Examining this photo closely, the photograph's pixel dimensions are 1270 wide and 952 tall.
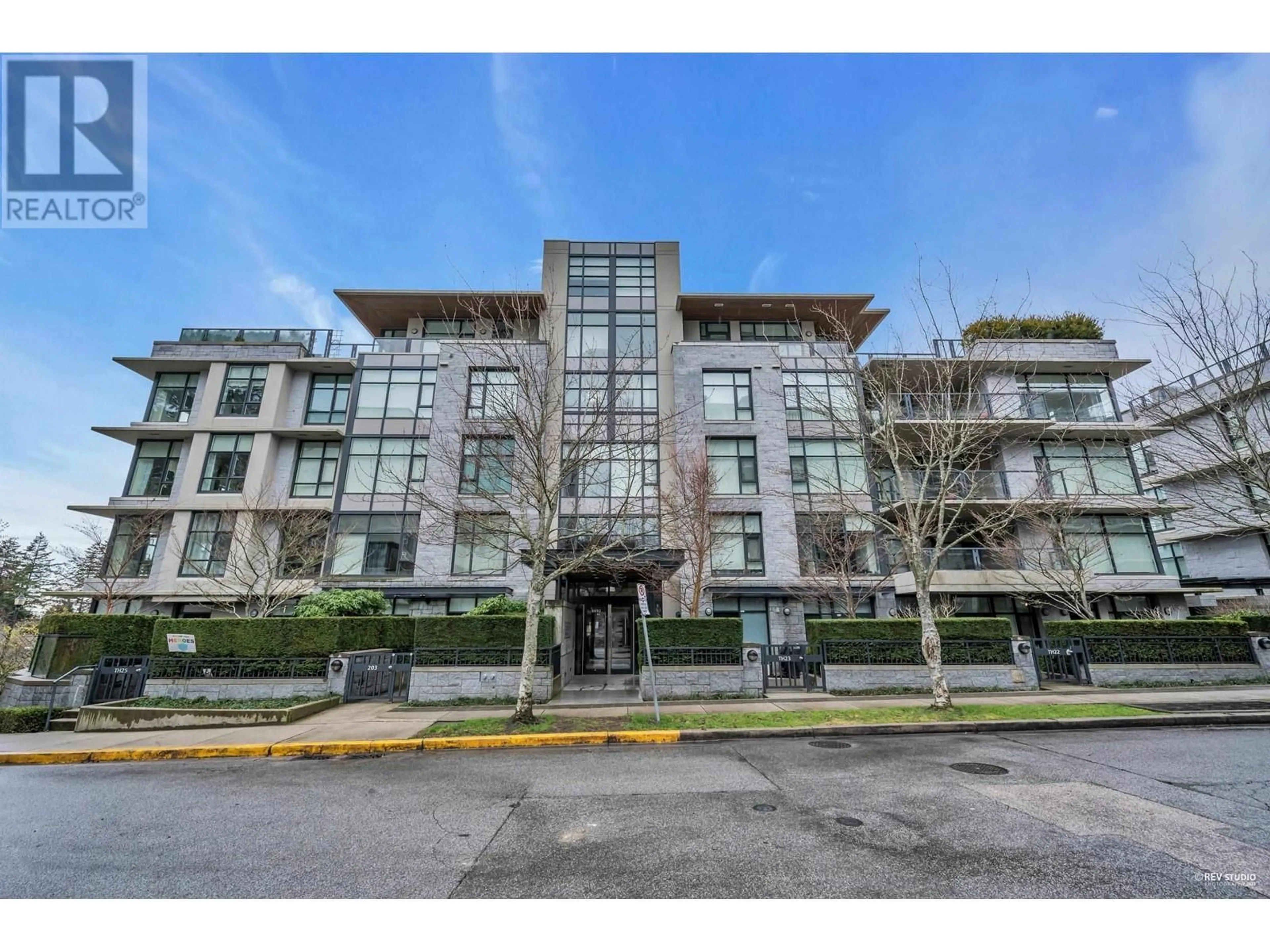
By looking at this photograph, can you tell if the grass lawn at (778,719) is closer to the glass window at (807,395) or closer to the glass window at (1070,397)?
the glass window at (807,395)

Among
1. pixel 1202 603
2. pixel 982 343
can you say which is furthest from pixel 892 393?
pixel 1202 603

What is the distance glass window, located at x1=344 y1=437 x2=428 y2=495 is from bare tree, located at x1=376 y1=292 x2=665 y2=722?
20 cm

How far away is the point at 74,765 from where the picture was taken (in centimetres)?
932

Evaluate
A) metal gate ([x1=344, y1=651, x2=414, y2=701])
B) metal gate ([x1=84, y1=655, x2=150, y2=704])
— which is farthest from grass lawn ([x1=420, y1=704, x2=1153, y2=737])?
metal gate ([x1=84, y1=655, x2=150, y2=704])

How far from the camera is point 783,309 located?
29.8 m

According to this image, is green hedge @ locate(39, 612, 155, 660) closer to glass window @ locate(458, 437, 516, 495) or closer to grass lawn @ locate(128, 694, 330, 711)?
grass lawn @ locate(128, 694, 330, 711)

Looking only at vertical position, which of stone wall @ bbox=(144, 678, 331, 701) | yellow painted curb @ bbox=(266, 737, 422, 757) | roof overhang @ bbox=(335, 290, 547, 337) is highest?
roof overhang @ bbox=(335, 290, 547, 337)

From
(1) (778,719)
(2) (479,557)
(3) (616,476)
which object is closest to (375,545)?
(2) (479,557)

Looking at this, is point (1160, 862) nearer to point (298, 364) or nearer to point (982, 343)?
point (982, 343)

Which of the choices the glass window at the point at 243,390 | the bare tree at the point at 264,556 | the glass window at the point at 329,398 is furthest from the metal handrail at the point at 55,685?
the glass window at the point at 243,390

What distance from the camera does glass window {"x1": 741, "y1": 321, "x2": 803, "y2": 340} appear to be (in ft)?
99.4

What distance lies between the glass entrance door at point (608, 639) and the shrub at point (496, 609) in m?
6.85

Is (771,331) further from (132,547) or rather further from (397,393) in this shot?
(132,547)

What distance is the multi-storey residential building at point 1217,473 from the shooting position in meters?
12.7
